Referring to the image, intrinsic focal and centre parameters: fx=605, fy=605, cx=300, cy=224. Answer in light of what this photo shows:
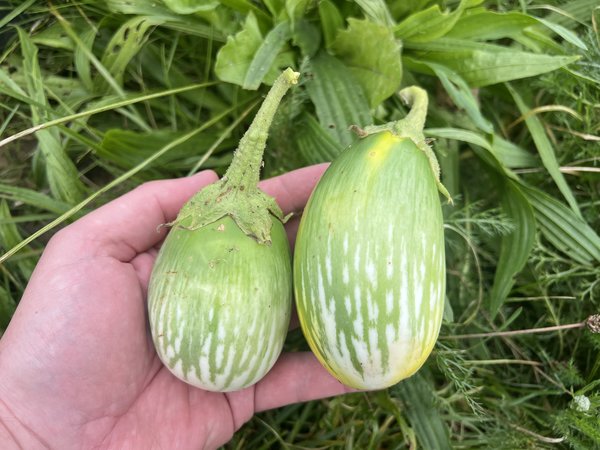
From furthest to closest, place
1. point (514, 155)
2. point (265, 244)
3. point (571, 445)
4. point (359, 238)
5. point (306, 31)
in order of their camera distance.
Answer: point (514, 155) → point (306, 31) → point (571, 445) → point (265, 244) → point (359, 238)

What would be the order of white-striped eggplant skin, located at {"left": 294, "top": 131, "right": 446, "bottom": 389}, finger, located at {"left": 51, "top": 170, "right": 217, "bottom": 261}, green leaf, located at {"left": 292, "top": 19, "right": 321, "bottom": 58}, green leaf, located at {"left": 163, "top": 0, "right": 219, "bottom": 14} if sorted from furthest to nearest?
green leaf, located at {"left": 292, "top": 19, "right": 321, "bottom": 58}
green leaf, located at {"left": 163, "top": 0, "right": 219, "bottom": 14}
finger, located at {"left": 51, "top": 170, "right": 217, "bottom": 261}
white-striped eggplant skin, located at {"left": 294, "top": 131, "right": 446, "bottom": 389}

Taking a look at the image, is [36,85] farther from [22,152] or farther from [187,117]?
[187,117]

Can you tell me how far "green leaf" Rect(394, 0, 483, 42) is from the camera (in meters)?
2.01

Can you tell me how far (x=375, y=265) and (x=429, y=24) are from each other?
994 millimetres

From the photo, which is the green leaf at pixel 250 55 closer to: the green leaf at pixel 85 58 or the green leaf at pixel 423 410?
the green leaf at pixel 85 58

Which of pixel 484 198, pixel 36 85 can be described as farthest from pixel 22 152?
pixel 484 198

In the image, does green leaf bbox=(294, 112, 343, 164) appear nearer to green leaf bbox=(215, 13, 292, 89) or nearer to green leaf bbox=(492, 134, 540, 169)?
green leaf bbox=(215, 13, 292, 89)

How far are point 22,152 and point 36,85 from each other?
0.36 m

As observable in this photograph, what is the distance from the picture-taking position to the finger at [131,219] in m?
1.91

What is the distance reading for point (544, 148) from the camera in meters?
2.27

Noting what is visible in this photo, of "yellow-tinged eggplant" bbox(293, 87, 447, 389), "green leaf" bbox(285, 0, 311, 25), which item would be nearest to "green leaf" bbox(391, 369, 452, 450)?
"yellow-tinged eggplant" bbox(293, 87, 447, 389)

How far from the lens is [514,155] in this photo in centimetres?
233

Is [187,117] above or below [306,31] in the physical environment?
below

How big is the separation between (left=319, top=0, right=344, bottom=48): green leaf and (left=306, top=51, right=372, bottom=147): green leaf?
0.31ft
